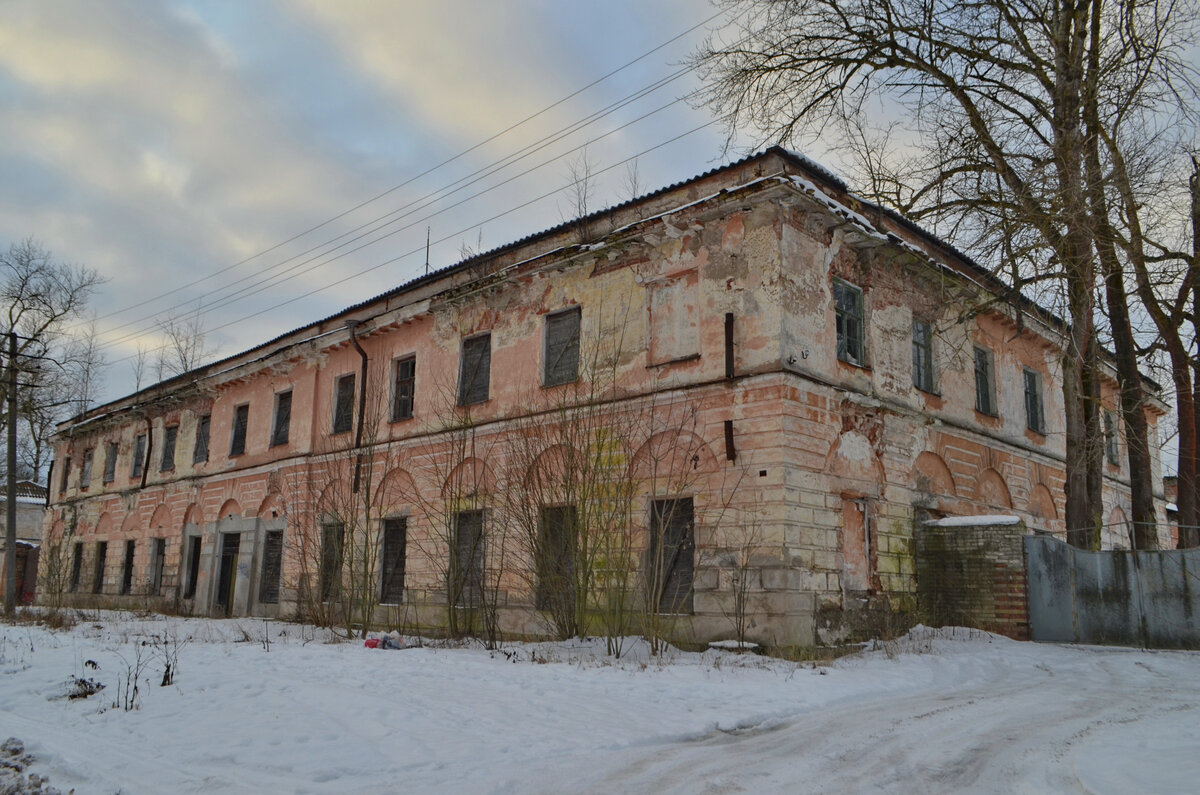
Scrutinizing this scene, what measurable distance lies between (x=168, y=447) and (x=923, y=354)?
876 inches

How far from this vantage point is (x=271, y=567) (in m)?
21.5

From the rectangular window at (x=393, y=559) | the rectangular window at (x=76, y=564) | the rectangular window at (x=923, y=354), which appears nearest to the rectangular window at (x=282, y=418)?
the rectangular window at (x=393, y=559)

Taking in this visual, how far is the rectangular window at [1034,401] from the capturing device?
63.2 feet

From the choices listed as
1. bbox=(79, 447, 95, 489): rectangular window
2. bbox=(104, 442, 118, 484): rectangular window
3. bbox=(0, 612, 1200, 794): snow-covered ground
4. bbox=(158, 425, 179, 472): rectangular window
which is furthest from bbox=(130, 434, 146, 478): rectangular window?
bbox=(0, 612, 1200, 794): snow-covered ground

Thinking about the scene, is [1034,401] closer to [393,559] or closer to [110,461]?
[393,559]

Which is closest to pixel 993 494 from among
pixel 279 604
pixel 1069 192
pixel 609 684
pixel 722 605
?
pixel 1069 192

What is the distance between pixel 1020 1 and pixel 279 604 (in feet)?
64.1

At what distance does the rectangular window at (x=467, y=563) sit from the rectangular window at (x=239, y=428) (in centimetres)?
999

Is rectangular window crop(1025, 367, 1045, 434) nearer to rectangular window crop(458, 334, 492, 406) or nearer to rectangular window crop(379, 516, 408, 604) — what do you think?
rectangular window crop(458, 334, 492, 406)

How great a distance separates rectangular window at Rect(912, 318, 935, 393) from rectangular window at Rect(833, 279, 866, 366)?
1696mm

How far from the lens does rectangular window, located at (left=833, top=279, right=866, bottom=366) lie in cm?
1415

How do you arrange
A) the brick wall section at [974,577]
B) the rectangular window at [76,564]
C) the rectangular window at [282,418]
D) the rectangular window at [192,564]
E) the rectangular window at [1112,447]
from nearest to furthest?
the brick wall section at [974,577] < the rectangular window at [282,418] < the rectangular window at [1112,447] < the rectangular window at [192,564] < the rectangular window at [76,564]

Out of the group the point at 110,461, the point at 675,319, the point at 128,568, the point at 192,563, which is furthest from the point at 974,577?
the point at 110,461

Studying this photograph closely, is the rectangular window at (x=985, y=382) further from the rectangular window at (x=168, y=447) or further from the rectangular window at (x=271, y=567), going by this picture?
the rectangular window at (x=168, y=447)
